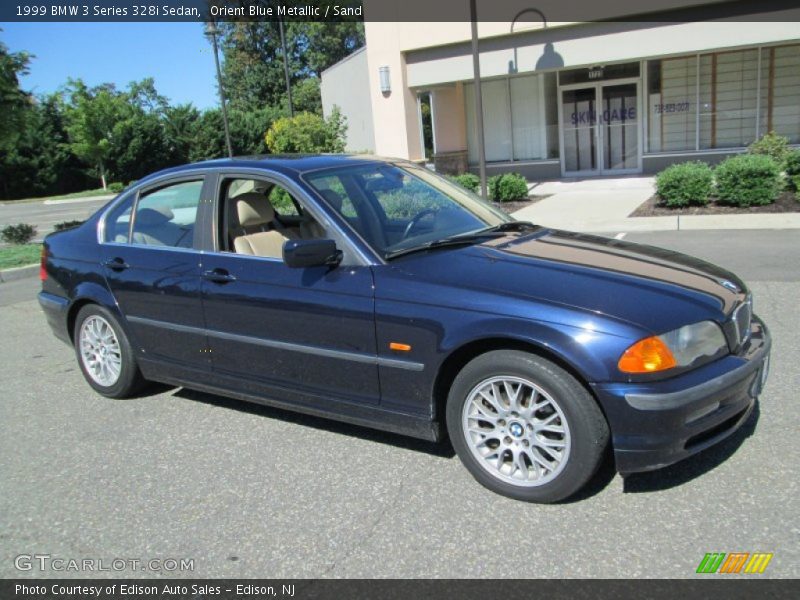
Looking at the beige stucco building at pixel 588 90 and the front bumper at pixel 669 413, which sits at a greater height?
the beige stucco building at pixel 588 90

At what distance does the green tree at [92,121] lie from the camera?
130 ft

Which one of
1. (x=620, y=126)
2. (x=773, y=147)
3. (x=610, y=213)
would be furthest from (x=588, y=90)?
(x=610, y=213)

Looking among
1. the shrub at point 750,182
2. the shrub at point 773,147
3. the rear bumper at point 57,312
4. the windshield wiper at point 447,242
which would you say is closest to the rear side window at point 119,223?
the rear bumper at point 57,312

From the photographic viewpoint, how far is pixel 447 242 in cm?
399

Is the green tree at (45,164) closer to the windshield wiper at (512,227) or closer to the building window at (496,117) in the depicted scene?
the building window at (496,117)

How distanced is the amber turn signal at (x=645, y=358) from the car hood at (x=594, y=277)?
0.07m

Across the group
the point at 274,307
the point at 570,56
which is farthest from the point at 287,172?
the point at 570,56

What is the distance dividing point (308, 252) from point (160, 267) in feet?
4.84

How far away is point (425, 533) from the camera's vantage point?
3.21 metres

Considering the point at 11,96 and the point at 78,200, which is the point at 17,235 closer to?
the point at 11,96

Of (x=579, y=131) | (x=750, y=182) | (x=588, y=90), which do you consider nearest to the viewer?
(x=750, y=182)
